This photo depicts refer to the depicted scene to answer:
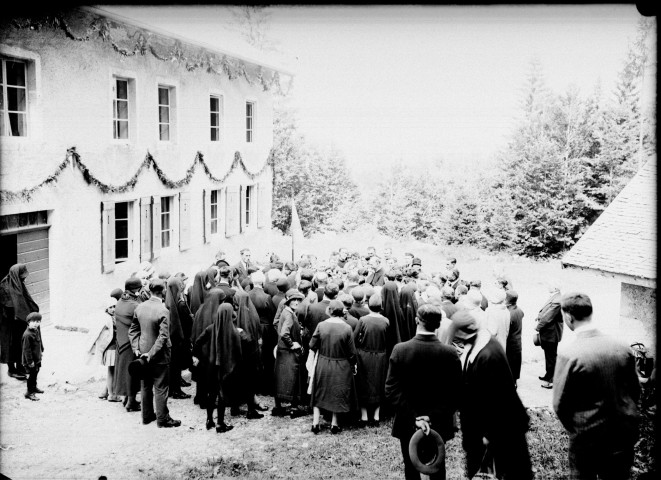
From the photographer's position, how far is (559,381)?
12.9ft

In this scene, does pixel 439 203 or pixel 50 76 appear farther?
pixel 439 203

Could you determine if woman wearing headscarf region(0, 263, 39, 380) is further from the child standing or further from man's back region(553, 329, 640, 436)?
man's back region(553, 329, 640, 436)

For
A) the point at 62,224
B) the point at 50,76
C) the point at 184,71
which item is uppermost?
the point at 184,71

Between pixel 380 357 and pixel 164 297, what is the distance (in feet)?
9.21

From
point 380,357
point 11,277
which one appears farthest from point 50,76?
point 380,357

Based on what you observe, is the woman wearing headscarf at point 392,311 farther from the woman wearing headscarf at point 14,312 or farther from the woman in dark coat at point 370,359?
the woman wearing headscarf at point 14,312

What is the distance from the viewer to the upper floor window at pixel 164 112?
13359 millimetres

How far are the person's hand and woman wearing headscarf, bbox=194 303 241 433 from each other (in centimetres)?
259

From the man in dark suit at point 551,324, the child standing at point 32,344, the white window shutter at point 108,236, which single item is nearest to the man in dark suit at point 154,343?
the child standing at point 32,344

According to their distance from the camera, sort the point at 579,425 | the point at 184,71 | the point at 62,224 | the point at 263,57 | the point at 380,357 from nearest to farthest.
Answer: the point at 579,425 → the point at 380,357 → the point at 62,224 → the point at 184,71 → the point at 263,57

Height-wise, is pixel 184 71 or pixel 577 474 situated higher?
pixel 184 71

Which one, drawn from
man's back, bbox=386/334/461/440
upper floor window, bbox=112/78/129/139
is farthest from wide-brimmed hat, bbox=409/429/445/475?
upper floor window, bbox=112/78/129/139

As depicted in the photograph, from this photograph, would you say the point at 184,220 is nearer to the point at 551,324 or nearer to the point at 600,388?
the point at 551,324

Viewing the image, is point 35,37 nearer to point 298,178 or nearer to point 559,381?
point 559,381
